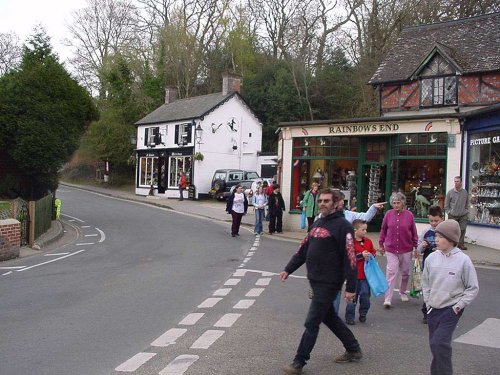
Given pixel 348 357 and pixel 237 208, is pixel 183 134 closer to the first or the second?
pixel 237 208

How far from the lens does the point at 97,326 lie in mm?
7559

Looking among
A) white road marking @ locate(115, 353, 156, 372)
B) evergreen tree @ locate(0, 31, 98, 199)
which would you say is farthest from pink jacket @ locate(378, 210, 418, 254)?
evergreen tree @ locate(0, 31, 98, 199)

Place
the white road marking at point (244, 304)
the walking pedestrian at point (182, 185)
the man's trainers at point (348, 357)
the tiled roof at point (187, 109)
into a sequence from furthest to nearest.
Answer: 1. the tiled roof at point (187, 109)
2. the walking pedestrian at point (182, 185)
3. the white road marking at point (244, 304)
4. the man's trainers at point (348, 357)

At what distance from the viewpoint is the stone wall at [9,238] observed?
14.8 m

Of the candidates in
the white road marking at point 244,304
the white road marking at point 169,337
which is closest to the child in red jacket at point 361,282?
the white road marking at point 244,304

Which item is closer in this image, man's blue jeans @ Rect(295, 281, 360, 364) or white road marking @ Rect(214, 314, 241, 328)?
man's blue jeans @ Rect(295, 281, 360, 364)

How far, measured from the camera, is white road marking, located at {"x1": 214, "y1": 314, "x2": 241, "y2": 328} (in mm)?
7598

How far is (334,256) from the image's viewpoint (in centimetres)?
584

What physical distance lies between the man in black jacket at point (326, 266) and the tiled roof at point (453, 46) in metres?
18.4

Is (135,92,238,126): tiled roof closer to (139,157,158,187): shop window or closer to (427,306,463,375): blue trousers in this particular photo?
(139,157,158,187): shop window

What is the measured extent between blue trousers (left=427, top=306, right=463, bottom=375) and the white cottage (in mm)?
33249

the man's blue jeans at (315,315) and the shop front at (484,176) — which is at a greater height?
the shop front at (484,176)

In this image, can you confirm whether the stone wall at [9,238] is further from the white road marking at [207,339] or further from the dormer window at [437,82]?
the dormer window at [437,82]

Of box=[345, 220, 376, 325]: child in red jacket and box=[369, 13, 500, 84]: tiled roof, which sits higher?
box=[369, 13, 500, 84]: tiled roof
